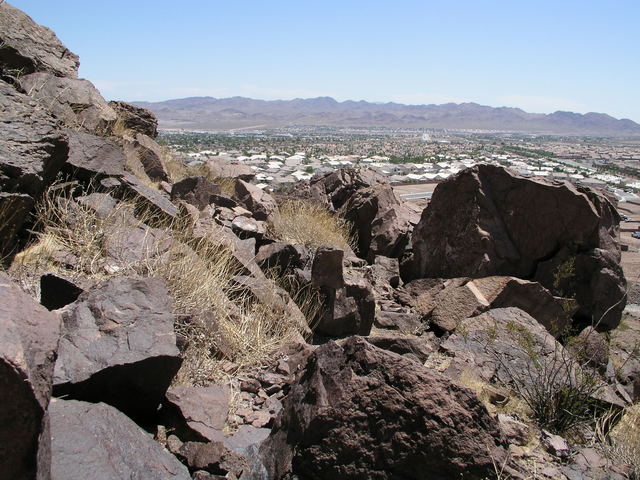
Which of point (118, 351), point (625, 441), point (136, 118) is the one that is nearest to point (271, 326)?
point (118, 351)

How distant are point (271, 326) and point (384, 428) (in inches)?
92.7

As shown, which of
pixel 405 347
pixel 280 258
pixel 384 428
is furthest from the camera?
pixel 280 258

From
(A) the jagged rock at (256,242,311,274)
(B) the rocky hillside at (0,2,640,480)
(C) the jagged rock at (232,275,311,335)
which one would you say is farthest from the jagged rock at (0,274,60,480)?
(A) the jagged rock at (256,242,311,274)

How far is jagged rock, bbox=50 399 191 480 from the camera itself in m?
2.25

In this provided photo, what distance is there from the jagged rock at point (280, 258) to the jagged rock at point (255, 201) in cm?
223

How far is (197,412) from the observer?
10.8 feet

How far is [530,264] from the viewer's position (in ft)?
26.7

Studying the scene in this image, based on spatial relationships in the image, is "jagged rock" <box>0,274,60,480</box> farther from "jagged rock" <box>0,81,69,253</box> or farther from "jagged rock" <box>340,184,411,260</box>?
"jagged rock" <box>340,184,411,260</box>

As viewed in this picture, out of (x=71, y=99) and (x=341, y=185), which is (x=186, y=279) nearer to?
(x=71, y=99)

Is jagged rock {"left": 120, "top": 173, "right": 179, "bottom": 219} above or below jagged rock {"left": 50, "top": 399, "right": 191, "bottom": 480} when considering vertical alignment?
above

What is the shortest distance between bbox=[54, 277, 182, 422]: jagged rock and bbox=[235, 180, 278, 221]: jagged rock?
18.0ft

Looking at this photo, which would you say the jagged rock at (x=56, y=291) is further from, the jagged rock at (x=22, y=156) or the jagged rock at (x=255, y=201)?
the jagged rock at (x=255, y=201)

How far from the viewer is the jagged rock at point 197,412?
313 centimetres

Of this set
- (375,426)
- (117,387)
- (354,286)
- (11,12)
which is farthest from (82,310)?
(11,12)
